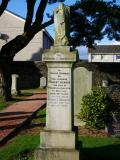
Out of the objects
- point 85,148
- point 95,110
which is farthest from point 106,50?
point 85,148

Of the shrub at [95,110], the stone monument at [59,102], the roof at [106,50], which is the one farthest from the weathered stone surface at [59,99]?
the roof at [106,50]

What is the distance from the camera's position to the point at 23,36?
84.6 feet

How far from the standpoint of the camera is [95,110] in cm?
1550

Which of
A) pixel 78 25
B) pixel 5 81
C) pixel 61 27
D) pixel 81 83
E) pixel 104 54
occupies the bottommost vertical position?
pixel 81 83

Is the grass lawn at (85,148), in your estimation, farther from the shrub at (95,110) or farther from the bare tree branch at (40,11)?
the bare tree branch at (40,11)

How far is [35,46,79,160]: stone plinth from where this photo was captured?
10445 millimetres

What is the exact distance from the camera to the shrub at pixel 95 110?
51.1ft

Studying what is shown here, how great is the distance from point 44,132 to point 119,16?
18.7 m

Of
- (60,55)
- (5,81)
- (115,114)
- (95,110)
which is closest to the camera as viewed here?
(60,55)

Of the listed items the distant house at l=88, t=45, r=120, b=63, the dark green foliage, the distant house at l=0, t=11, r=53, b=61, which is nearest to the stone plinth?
the dark green foliage

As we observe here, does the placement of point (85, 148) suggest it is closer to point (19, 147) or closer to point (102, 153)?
point (102, 153)

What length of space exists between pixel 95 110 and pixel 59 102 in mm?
5083

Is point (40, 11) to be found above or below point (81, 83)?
above

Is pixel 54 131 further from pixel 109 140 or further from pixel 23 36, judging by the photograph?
pixel 23 36
